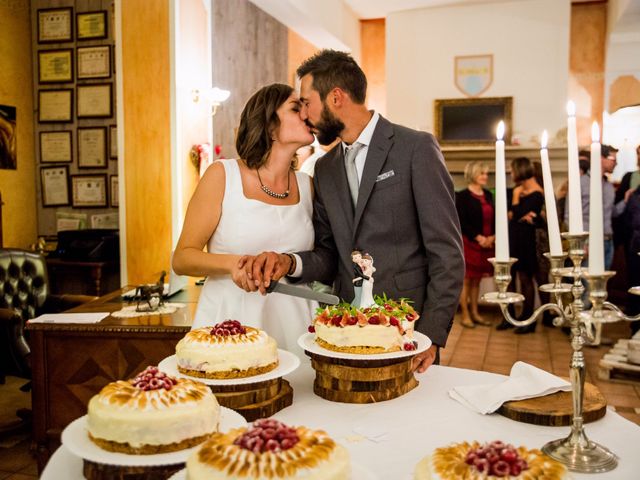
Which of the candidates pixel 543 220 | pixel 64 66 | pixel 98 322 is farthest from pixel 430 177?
pixel 64 66

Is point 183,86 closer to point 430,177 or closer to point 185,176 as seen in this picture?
point 185,176

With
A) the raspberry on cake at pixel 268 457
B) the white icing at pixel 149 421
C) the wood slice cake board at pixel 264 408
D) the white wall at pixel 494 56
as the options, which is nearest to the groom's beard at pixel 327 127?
the wood slice cake board at pixel 264 408

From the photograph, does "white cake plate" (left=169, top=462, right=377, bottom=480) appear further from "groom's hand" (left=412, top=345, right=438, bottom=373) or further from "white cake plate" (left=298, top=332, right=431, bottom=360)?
"groom's hand" (left=412, top=345, right=438, bottom=373)

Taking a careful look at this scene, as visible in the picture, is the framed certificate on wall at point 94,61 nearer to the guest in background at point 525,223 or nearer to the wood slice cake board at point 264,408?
the guest in background at point 525,223

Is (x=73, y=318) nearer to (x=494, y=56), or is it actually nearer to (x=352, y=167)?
(x=352, y=167)

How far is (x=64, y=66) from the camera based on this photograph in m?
6.73

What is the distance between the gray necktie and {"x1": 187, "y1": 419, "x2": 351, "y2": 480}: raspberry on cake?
1.40 m

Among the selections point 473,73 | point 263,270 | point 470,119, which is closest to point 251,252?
point 263,270

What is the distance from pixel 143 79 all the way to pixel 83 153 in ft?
6.94

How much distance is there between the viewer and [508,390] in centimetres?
163

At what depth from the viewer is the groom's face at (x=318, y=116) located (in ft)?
7.92

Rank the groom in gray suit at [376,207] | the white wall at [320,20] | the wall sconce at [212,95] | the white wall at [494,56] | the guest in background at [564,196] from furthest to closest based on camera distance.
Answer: the white wall at [494,56], the white wall at [320,20], the guest in background at [564,196], the wall sconce at [212,95], the groom in gray suit at [376,207]

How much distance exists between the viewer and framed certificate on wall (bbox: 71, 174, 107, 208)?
6.84m

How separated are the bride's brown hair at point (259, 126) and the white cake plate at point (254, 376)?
2.87ft
